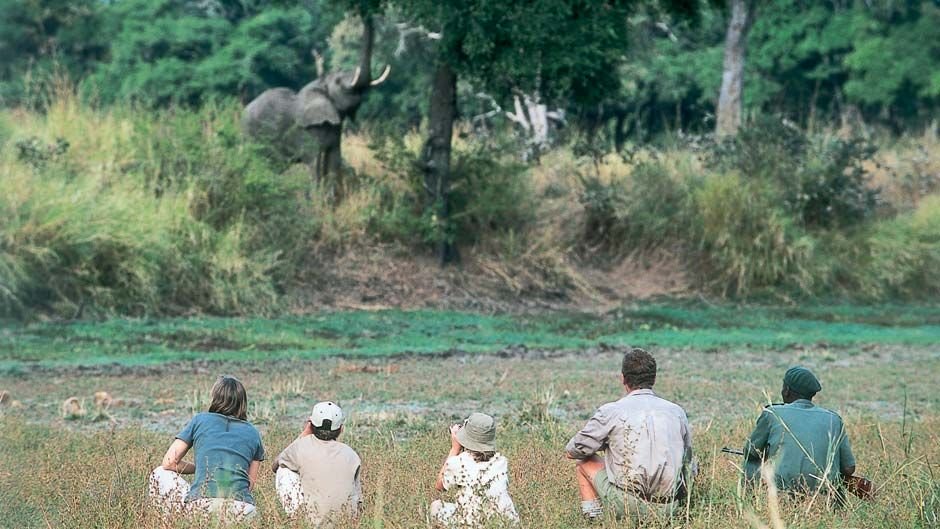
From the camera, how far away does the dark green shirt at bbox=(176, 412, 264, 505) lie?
736 cm

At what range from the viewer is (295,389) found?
1414cm

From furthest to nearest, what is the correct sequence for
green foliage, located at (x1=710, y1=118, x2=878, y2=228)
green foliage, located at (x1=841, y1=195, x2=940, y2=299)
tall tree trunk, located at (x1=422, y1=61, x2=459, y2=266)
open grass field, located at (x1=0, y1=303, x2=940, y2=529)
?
green foliage, located at (x1=710, y1=118, x2=878, y2=228)
green foliage, located at (x1=841, y1=195, x2=940, y2=299)
tall tree trunk, located at (x1=422, y1=61, x2=459, y2=266)
open grass field, located at (x1=0, y1=303, x2=940, y2=529)

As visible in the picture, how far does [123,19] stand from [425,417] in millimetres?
35615

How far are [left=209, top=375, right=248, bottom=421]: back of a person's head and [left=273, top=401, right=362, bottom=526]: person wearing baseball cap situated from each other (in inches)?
16.4

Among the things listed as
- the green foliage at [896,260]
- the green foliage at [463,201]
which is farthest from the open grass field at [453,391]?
the green foliage at [463,201]

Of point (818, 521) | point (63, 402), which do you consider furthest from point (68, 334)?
point (818, 521)

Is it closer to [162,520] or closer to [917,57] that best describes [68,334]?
[162,520]

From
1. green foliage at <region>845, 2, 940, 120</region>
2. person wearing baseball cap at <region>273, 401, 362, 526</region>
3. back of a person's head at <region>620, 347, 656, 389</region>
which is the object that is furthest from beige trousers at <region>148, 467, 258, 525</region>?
green foliage at <region>845, 2, 940, 120</region>

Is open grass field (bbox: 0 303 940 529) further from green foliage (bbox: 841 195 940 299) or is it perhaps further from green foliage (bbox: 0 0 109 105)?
green foliage (bbox: 0 0 109 105)

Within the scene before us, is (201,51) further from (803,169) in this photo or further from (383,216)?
(803,169)

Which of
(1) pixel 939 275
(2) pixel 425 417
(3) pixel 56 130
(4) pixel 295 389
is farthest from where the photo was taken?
(1) pixel 939 275

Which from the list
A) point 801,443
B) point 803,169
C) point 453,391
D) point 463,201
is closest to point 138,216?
point 463,201

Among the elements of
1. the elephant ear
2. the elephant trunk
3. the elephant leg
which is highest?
the elephant trunk

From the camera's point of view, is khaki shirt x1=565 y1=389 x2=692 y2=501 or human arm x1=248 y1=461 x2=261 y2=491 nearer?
khaki shirt x1=565 y1=389 x2=692 y2=501
